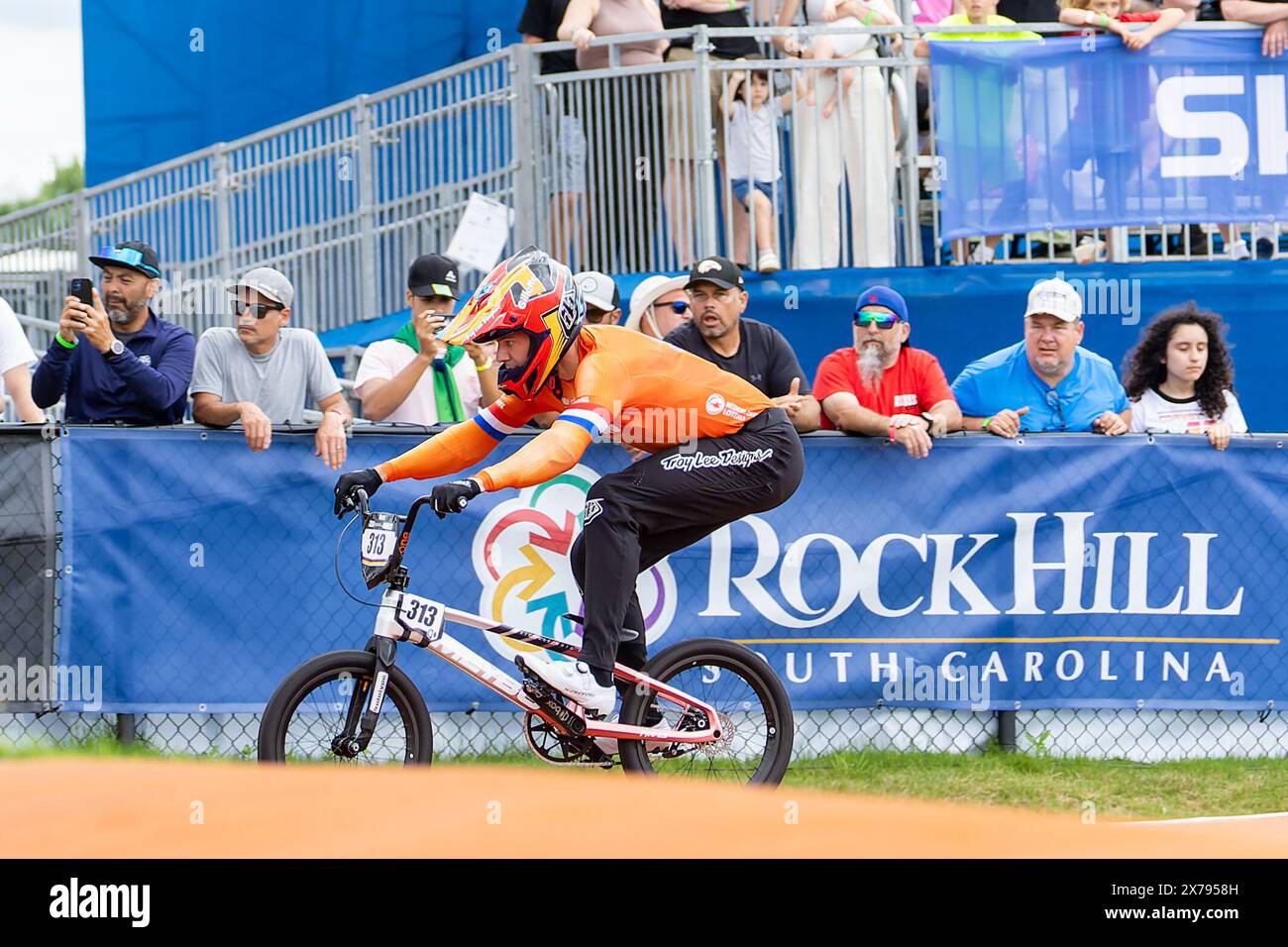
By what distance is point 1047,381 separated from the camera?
26.9ft

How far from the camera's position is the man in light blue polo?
26.5ft

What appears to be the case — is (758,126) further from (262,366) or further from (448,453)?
(448,453)

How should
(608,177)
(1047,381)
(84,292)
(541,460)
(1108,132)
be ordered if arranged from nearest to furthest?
(541,460) → (84,292) → (1047,381) → (1108,132) → (608,177)

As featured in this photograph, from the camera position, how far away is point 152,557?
723cm

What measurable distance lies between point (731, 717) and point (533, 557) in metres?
1.30

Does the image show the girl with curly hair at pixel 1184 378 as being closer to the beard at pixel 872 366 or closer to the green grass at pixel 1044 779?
the beard at pixel 872 366

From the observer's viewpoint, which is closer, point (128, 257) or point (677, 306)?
point (128, 257)

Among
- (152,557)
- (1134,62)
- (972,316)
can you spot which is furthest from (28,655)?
(1134,62)

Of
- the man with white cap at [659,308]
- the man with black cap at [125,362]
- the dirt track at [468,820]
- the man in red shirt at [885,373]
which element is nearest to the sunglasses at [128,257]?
the man with black cap at [125,362]

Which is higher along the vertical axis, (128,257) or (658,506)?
(128,257)

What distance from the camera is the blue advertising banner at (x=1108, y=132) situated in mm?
10688

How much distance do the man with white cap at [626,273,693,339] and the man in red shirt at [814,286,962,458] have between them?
1.05 meters

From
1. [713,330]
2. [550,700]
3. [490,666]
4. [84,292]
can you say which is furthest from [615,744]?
[84,292]
